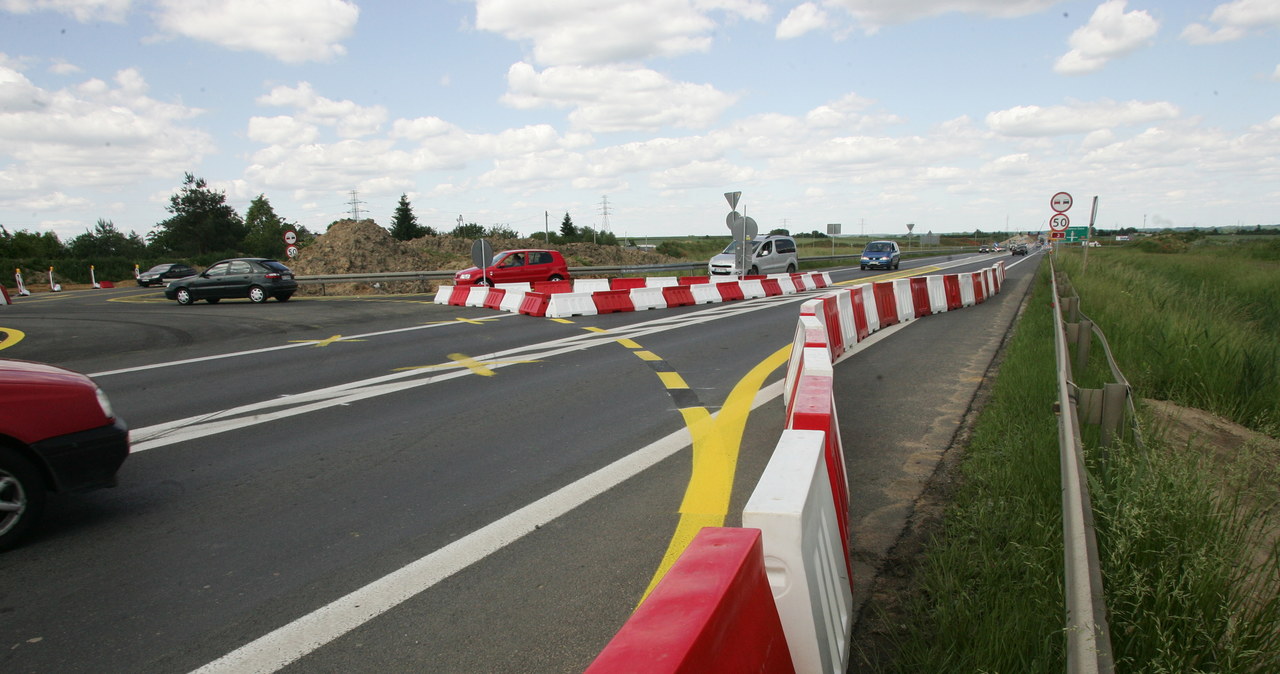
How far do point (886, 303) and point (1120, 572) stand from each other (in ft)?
37.1

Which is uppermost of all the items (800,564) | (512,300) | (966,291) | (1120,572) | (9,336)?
(512,300)

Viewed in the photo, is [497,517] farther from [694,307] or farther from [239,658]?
[694,307]

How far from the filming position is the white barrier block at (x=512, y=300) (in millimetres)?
17219

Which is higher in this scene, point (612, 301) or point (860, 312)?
point (612, 301)

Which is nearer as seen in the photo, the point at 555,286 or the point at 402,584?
the point at 402,584

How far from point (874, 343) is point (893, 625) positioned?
28.7 feet

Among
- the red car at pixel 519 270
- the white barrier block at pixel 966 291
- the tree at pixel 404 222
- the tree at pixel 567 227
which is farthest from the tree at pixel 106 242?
the white barrier block at pixel 966 291

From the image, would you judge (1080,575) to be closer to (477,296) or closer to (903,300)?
(903,300)

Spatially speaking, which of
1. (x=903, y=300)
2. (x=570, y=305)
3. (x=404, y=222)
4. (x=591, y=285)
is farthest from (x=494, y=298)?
(x=404, y=222)

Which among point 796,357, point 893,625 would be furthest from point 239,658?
point 796,357

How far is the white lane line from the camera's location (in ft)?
9.46

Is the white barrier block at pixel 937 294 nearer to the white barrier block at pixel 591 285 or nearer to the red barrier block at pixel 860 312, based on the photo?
the red barrier block at pixel 860 312

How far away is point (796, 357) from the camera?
6.98m

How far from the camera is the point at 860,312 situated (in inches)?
469
